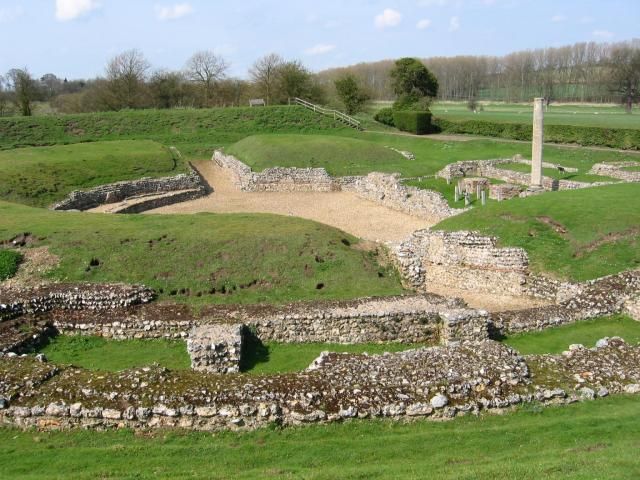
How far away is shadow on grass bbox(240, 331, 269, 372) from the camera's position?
Result: 14.5m

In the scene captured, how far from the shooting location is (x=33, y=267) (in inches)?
746

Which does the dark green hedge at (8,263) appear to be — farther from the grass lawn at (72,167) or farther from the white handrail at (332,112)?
the white handrail at (332,112)

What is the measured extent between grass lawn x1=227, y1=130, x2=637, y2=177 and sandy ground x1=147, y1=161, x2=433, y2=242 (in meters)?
3.93

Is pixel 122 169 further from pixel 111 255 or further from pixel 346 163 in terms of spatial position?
pixel 111 255

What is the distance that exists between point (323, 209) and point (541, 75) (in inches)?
4069

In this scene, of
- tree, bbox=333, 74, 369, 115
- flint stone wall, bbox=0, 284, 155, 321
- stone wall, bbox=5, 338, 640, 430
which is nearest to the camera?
stone wall, bbox=5, 338, 640, 430

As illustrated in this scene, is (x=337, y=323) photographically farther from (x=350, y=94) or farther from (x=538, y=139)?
(x=350, y=94)

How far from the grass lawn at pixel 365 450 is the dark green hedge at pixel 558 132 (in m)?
38.9

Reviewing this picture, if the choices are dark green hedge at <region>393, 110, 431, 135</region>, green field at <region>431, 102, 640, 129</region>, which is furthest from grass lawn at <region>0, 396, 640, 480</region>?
dark green hedge at <region>393, 110, 431, 135</region>

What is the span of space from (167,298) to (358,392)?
346 inches

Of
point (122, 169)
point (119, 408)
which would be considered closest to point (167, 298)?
point (119, 408)

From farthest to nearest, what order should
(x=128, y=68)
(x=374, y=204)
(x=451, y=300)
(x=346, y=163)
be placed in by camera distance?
(x=128, y=68)
(x=346, y=163)
(x=374, y=204)
(x=451, y=300)

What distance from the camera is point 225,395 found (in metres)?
10.9

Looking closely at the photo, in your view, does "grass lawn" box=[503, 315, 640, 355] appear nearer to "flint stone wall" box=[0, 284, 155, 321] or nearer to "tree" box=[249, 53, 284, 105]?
"flint stone wall" box=[0, 284, 155, 321]
